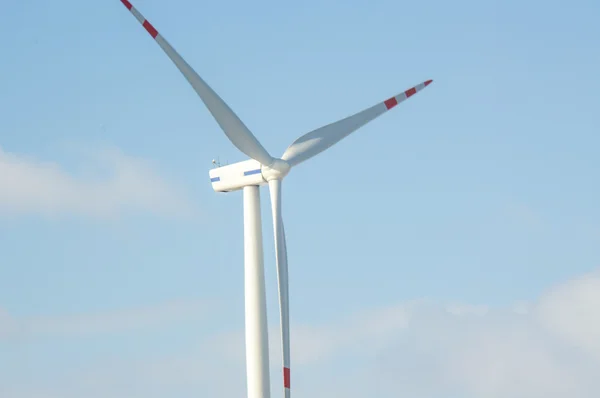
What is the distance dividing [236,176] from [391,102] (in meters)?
9.81

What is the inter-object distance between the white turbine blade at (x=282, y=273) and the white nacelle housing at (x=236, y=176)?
0.90 m

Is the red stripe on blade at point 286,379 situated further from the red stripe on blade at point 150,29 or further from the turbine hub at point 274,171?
the red stripe on blade at point 150,29

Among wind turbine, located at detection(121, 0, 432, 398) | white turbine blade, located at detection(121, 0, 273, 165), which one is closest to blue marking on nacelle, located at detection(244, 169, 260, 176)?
wind turbine, located at detection(121, 0, 432, 398)

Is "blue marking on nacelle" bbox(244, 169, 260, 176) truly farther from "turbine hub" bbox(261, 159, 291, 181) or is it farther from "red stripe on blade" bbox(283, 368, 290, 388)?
"red stripe on blade" bbox(283, 368, 290, 388)

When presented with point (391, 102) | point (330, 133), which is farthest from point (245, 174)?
point (391, 102)

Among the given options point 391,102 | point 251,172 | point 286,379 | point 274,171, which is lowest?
point 286,379

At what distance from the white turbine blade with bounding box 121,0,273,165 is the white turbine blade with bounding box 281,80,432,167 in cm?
170

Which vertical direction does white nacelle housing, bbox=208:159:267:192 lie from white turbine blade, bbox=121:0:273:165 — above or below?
below

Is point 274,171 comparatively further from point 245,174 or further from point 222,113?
point 222,113

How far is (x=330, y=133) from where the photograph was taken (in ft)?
224

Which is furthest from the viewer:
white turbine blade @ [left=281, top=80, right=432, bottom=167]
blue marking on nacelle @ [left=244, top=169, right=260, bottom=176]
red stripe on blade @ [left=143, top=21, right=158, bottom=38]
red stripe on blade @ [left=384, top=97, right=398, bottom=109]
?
red stripe on blade @ [left=384, top=97, right=398, bottom=109]

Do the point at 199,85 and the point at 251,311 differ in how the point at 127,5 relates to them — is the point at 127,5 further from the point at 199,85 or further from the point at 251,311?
the point at 251,311

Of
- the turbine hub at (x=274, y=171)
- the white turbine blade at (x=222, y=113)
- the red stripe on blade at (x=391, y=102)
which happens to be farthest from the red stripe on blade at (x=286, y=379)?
the red stripe on blade at (x=391, y=102)

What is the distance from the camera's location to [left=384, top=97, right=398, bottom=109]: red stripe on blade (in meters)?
70.6
